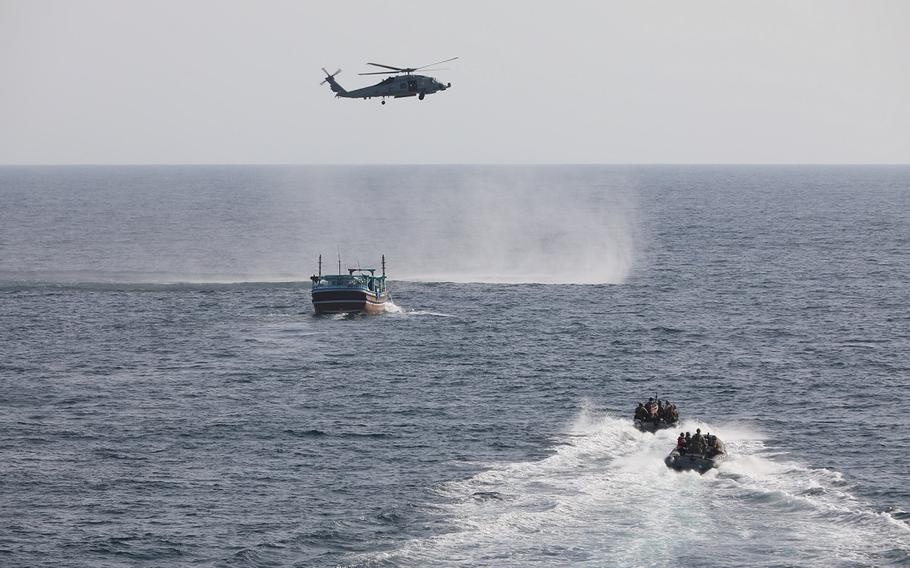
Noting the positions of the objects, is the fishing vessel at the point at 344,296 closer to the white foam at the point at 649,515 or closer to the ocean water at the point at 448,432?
the ocean water at the point at 448,432

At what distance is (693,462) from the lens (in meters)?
85.3

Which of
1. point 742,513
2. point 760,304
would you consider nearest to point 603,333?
point 760,304

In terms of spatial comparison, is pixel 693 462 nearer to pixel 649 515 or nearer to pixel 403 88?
pixel 649 515

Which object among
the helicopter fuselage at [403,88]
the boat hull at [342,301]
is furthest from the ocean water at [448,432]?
the helicopter fuselage at [403,88]

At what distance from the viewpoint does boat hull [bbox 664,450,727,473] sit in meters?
85.2

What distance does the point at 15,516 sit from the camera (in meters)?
77.7

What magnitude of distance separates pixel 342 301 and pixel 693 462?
78.7 meters

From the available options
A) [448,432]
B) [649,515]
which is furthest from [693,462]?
[448,432]

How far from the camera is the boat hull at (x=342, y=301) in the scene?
15575 cm

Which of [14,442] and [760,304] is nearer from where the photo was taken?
[14,442]

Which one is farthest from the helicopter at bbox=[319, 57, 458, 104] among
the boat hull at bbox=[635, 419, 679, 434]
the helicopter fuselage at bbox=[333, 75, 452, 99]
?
the boat hull at bbox=[635, 419, 679, 434]

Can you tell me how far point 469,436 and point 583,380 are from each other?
81.5ft

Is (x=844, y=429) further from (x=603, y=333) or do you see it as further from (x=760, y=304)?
(x=760, y=304)

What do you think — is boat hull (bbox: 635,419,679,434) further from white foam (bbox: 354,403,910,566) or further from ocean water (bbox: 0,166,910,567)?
white foam (bbox: 354,403,910,566)
